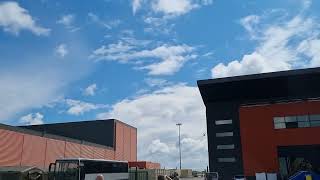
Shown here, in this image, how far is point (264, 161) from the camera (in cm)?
4731

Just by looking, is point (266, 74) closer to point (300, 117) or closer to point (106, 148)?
point (300, 117)

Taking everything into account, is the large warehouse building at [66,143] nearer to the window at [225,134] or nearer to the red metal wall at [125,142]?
the red metal wall at [125,142]

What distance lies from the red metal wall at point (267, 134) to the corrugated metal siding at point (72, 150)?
29.0 m

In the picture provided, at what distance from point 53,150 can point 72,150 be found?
630 cm

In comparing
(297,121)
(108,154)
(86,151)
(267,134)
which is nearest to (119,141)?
(108,154)

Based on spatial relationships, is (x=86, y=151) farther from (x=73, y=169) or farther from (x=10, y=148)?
(x=73, y=169)

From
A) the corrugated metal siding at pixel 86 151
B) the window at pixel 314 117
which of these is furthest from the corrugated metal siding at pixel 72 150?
the window at pixel 314 117

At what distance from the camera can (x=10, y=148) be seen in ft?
161

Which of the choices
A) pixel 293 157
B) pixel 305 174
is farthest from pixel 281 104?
pixel 305 174

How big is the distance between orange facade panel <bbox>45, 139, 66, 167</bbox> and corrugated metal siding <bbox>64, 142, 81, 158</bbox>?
1.21m

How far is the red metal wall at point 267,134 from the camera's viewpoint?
1810 inches

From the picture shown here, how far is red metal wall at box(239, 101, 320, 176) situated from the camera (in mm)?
45969

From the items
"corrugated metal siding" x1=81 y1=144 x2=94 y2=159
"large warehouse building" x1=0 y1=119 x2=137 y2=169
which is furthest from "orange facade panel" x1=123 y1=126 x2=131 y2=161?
"corrugated metal siding" x1=81 y1=144 x2=94 y2=159

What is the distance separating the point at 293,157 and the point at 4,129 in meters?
33.9
